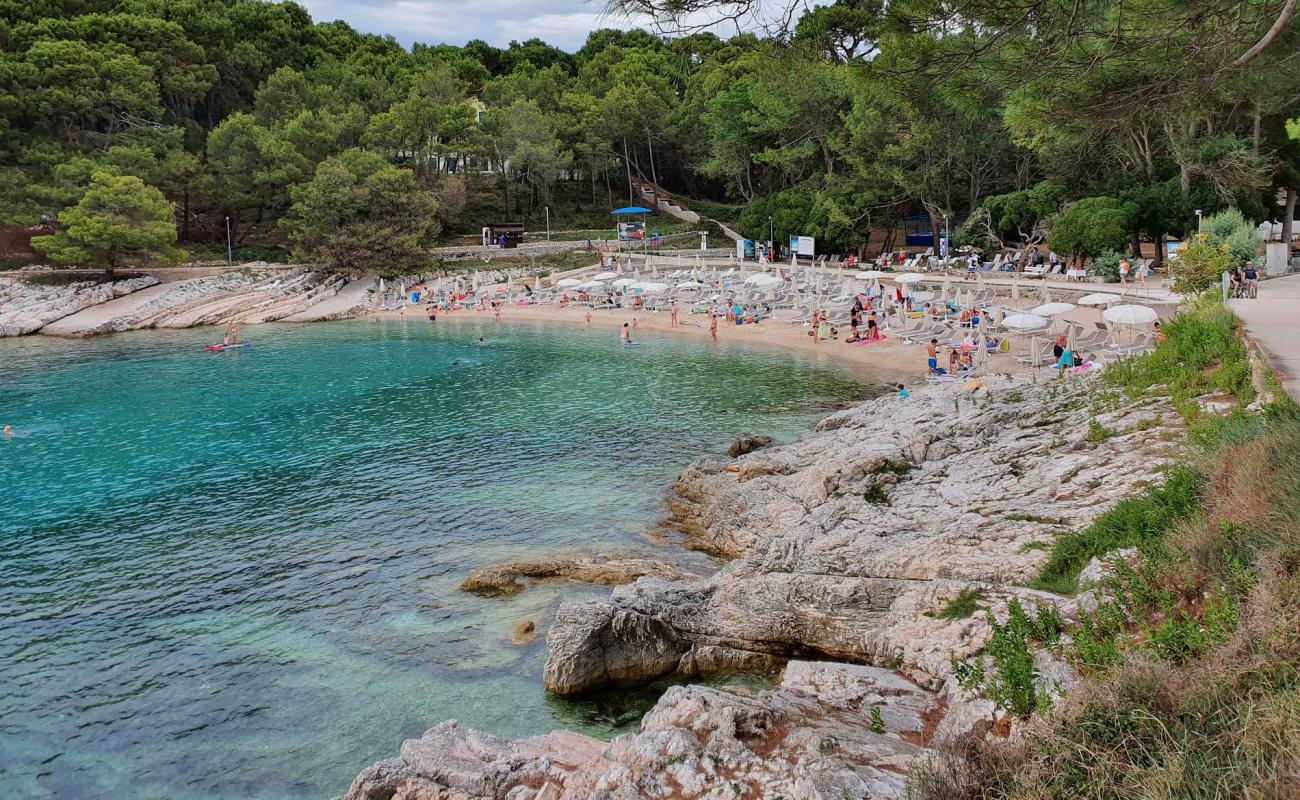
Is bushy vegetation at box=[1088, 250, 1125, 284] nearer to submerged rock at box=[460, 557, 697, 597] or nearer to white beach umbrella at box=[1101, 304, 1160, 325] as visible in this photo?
white beach umbrella at box=[1101, 304, 1160, 325]

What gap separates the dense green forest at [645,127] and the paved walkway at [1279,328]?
Answer: 12.7ft

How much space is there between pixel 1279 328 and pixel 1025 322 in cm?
1265

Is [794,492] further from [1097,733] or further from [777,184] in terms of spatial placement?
[777,184]

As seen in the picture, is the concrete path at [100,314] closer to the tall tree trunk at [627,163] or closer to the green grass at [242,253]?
the green grass at [242,253]

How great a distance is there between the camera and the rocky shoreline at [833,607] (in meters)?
6.70

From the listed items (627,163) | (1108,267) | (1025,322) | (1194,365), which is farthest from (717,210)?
(1194,365)

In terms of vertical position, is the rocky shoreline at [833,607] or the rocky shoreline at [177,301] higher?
the rocky shoreline at [177,301]

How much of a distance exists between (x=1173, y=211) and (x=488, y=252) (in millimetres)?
42726

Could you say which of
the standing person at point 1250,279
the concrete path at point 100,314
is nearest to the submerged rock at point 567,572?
the standing person at point 1250,279

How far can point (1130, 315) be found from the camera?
24547 millimetres

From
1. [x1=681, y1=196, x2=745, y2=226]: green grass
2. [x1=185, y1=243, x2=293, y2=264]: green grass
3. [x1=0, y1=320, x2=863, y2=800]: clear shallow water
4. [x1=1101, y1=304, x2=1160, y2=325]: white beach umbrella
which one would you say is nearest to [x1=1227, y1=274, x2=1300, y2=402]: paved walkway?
[x1=1101, y1=304, x2=1160, y2=325]: white beach umbrella

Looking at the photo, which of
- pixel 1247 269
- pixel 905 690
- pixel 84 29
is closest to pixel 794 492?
pixel 905 690

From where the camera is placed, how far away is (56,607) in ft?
47.2

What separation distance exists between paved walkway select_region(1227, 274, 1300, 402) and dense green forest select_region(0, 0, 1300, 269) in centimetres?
387
